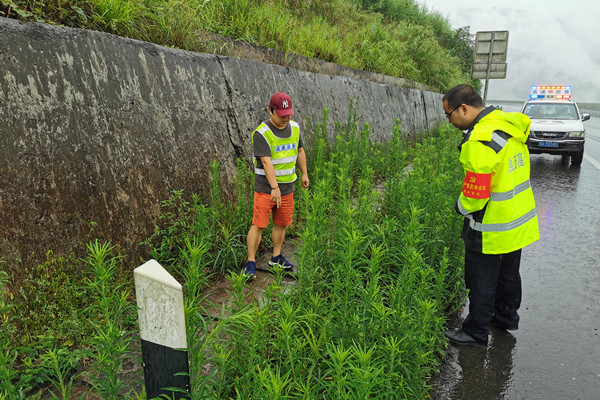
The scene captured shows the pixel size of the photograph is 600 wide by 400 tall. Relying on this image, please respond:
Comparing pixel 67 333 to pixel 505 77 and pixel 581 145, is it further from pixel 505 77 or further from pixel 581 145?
pixel 505 77

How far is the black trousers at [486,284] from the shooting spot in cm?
334

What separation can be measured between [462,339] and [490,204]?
3.58 ft

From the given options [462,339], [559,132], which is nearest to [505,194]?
[462,339]

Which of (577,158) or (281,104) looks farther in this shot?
(577,158)

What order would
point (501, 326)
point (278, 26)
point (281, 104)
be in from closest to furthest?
point (501, 326), point (281, 104), point (278, 26)

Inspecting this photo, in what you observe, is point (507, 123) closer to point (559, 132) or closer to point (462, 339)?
point (462, 339)

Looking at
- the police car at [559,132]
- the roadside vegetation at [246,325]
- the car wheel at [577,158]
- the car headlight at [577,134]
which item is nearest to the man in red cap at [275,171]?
the roadside vegetation at [246,325]

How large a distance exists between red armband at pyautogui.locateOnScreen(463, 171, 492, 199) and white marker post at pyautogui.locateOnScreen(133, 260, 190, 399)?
2296 millimetres

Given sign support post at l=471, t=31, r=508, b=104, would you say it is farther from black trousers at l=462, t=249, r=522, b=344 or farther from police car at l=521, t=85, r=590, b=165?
black trousers at l=462, t=249, r=522, b=344

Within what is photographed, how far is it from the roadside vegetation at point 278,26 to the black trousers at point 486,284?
3.91 meters

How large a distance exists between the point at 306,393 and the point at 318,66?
722 cm

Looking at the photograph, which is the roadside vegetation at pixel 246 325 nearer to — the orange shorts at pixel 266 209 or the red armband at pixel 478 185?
the orange shorts at pixel 266 209

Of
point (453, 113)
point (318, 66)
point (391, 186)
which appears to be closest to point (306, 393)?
point (453, 113)

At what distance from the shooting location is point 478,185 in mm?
3018
